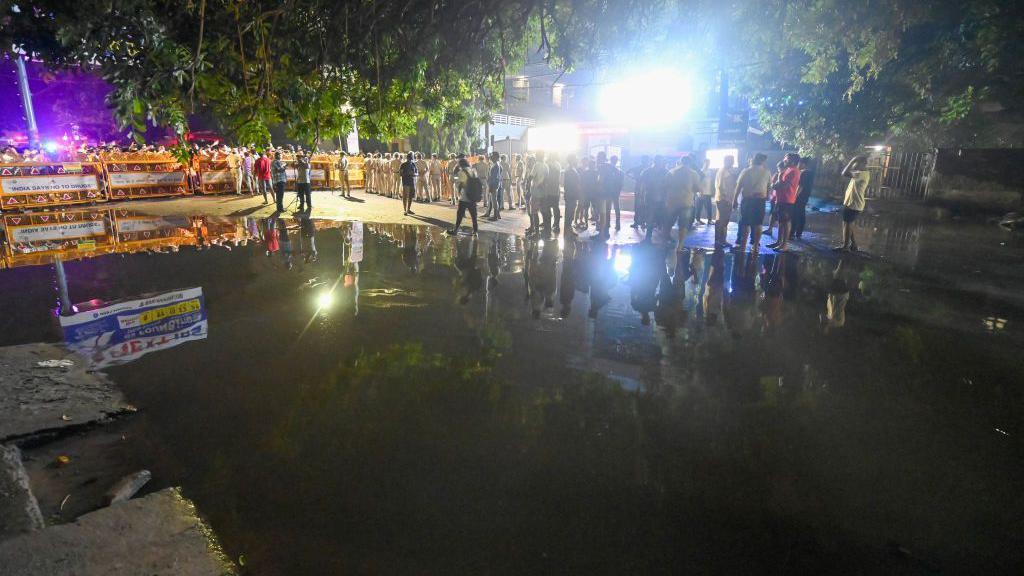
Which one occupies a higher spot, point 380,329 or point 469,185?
point 469,185

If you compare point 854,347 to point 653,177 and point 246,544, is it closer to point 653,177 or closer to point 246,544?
point 246,544

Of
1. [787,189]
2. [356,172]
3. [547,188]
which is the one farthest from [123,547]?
[356,172]

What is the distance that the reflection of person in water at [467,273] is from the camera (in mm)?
7633

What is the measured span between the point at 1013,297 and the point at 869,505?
7.16m

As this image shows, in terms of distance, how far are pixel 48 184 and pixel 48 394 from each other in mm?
18368

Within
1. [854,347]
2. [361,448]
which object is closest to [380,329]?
[361,448]

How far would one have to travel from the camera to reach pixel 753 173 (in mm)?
9898

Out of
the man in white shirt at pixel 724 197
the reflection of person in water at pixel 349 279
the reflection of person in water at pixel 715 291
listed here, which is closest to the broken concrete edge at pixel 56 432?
the reflection of person in water at pixel 349 279

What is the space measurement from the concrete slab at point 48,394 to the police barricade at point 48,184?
16665mm

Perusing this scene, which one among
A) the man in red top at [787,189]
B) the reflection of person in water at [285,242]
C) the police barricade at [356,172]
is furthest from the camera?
the police barricade at [356,172]

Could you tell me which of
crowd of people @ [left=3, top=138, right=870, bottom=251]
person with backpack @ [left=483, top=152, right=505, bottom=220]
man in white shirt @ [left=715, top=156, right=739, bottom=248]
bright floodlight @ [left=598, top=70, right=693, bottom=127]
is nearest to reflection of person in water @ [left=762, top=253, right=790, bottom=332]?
crowd of people @ [left=3, top=138, right=870, bottom=251]

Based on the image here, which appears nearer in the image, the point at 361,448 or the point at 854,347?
the point at 361,448

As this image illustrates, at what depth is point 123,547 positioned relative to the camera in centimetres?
264

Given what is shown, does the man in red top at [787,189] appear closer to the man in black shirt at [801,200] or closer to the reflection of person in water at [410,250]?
the man in black shirt at [801,200]
